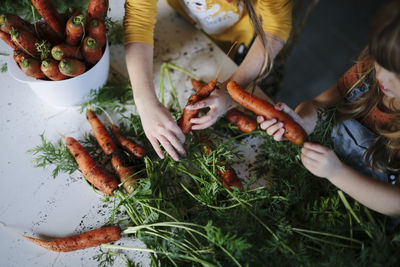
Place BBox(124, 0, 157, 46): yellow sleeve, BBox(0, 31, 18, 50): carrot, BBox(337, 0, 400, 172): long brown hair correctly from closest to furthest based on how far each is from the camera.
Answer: BBox(337, 0, 400, 172): long brown hair < BBox(0, 31, 18, 50): carrot < BBox(124, 0, 157, 46): yellow sleeve

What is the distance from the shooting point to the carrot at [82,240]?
33.4 inches

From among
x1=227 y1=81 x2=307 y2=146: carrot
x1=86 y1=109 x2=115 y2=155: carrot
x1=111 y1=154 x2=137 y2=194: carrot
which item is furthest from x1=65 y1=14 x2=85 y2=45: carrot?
x1=227 y1=81 x2=307 y2=146: carrot

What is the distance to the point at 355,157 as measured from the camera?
104cm

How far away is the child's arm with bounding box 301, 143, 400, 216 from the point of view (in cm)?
84

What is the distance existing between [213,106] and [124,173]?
0.36 meters

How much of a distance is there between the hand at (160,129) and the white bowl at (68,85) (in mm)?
184

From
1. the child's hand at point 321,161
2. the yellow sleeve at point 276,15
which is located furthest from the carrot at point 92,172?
the yellow sleeve at point 276,15

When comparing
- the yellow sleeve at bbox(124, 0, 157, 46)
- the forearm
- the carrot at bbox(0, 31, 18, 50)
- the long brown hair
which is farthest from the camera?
the yellow sleeve at bbox(124, 0, 157, 46)

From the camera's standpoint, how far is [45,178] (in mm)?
966

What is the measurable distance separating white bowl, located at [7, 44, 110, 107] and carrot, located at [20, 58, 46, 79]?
2 centimetres

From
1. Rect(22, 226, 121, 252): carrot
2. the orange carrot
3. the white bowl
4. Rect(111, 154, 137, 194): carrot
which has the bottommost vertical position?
Rect(22, 226, 121, 252): carrot

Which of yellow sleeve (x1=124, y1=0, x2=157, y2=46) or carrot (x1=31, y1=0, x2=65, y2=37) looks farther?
yellow sleeve (x1=124, y1=0, x2=157, y2=46)

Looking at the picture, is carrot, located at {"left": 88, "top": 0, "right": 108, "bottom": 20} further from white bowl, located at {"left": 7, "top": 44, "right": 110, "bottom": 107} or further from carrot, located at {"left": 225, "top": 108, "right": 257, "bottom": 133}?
carrot, located at {"left": 225, "top": 108, "right": 257, "bottom": 133}

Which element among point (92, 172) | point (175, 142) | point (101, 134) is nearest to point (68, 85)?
point (101, 134)
